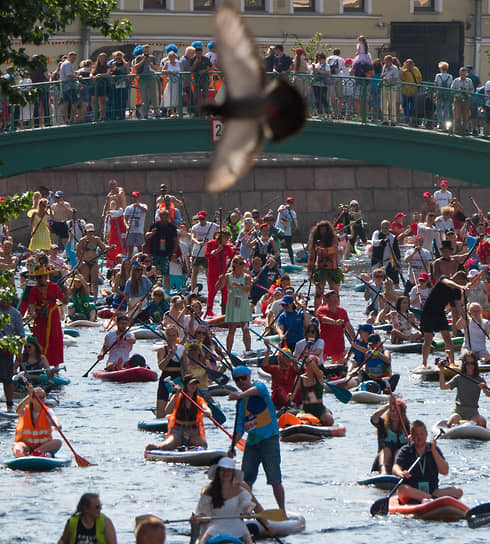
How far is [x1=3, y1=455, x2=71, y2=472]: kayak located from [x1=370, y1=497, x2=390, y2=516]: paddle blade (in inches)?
148

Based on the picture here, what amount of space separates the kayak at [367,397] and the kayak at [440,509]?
5.80m

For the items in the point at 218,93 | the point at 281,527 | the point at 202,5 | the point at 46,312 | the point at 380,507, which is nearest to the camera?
the point at 281,527

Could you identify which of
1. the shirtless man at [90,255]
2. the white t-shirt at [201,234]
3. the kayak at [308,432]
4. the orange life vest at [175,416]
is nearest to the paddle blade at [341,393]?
the kayak at [308,432]

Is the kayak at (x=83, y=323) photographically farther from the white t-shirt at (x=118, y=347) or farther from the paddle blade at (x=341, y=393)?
the paddle blade at (x=341, y=393)

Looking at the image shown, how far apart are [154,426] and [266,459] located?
4855mm

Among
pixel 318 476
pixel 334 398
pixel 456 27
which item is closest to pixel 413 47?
pixel 456 27

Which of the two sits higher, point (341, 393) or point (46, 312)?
point (46, 312)

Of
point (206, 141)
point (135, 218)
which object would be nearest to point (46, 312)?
point (135, 218)

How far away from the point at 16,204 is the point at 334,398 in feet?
31.7

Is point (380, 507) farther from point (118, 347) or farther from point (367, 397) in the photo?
point (118, 347)

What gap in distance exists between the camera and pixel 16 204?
1179 centimetres

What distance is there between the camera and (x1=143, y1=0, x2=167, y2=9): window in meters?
49.2

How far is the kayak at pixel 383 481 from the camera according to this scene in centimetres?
1518

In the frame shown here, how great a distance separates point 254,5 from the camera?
50312mm
